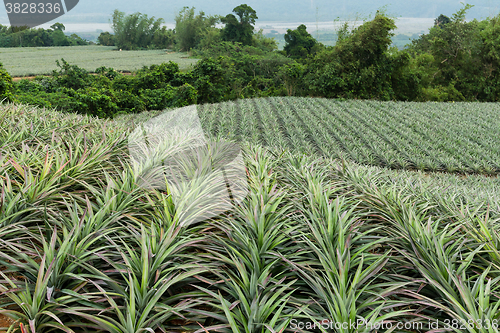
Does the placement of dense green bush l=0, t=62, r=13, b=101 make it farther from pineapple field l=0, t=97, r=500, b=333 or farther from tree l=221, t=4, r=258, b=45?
tree l=221, t=4, r=258, b=45

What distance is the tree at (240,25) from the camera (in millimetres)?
35406

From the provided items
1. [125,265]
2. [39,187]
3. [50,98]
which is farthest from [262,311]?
[50,98]

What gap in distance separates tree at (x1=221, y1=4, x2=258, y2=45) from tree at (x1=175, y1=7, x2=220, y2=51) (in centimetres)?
1448

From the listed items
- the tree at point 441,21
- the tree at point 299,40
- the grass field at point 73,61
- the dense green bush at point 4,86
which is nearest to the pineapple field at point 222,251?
the dense green bush at point 4,86

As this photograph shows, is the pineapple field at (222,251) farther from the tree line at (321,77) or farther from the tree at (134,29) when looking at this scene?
the tree at (134,29)

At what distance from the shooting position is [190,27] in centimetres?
4994

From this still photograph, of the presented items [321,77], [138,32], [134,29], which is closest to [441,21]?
[321,77]

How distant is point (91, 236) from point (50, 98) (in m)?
9.28

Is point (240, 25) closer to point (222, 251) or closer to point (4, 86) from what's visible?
point (4, 86)

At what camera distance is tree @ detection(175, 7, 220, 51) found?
1961 inches

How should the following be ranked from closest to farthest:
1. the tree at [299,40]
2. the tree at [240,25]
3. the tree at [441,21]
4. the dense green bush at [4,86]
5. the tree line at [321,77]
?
the dense green bush at [4,86] → the tree line at [321,77] → the tree at [441,21] → the tree at [240,25] → the tree at [299,40]

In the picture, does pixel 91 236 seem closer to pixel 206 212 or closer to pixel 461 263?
pixel 206 212

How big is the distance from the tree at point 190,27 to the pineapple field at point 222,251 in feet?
171

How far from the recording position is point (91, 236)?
57.0 inches
